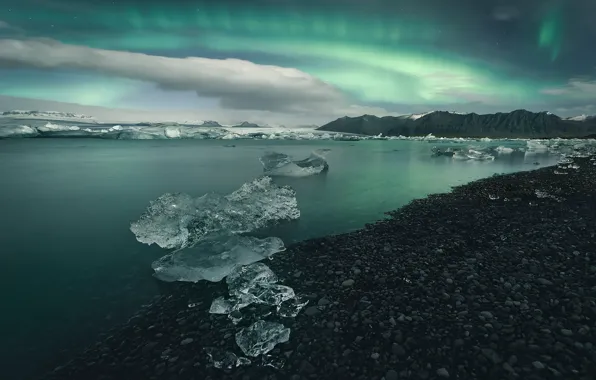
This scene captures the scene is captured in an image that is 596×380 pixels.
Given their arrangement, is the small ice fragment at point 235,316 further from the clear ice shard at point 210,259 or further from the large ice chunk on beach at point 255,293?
the clear ice shard at point 210,259

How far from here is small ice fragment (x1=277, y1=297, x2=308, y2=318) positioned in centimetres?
660

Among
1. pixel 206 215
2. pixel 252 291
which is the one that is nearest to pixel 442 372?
pixel 252 291

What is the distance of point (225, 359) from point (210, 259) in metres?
3.74

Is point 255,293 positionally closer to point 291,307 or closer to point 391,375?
point 291,307

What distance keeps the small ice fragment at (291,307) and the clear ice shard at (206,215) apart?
4.29m

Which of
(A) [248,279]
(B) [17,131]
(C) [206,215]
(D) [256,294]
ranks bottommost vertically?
(D) [256,294]

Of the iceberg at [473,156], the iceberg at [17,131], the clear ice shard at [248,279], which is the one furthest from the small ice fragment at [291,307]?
the iceberg at [17,131]

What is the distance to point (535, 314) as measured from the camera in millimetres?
6223

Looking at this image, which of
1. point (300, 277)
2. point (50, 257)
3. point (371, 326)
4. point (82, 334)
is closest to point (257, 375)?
point (371, 326)

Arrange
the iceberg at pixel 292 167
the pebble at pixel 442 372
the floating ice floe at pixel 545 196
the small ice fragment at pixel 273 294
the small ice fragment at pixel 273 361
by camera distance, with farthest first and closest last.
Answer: the iceberg at pixel 292 167 < the floating ice floe at pixel 545 196 < the small ice fragment at pixel 273 294 < the small ice fragment at pixel 273 361 < the pebble at pixel 442 372

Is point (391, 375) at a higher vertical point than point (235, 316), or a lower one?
higher

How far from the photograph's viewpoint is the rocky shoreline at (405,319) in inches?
197

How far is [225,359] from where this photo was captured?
5.26m

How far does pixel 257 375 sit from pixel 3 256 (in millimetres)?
11103
